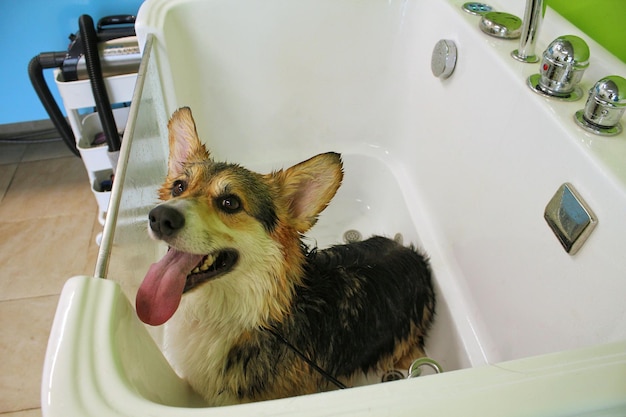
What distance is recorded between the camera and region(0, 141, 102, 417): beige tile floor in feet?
4.94

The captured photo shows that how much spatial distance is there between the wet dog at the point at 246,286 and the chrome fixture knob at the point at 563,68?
1.95 ft

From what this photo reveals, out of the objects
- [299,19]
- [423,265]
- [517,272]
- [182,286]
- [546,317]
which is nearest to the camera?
[182,286]

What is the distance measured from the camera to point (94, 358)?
0.58 m

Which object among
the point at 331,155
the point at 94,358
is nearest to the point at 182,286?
the point at 94,358

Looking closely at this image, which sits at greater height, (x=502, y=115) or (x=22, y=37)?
(x=502, y=115)

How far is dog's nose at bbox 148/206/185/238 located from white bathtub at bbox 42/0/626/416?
0.31 feet

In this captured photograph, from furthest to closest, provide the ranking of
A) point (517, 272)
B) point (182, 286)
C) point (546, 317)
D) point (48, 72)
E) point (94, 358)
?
point (48, 72) < point (517, 272) < point (546, 317) < point (182, 286) < point (94, 358)

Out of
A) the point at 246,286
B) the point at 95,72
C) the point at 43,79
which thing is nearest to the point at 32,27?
the point at 43,79

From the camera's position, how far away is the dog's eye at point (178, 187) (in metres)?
0.99

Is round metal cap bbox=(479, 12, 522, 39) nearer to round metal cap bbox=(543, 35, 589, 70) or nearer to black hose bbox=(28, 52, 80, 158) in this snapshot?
round metal cap bbox=(543, 35, 589, 70)

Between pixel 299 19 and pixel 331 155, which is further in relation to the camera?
pixel 299 19

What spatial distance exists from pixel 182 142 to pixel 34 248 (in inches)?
50.7

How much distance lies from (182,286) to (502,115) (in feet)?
3.17

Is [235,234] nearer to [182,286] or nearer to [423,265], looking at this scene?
[182,286]
